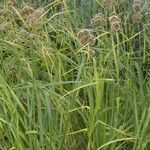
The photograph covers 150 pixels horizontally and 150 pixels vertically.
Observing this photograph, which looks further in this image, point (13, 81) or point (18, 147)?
point (13, 81)

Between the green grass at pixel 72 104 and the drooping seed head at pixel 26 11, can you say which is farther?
the drooping seed head at pixel 26 11

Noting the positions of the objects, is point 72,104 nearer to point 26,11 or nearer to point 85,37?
point 85,37

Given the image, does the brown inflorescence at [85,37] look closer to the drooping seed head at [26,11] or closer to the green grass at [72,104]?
the green grass at [72,104]

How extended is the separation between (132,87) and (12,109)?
59 cm


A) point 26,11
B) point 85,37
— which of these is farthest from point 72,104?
point 26,11

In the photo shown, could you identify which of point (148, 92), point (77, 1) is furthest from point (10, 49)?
point (77, 1)

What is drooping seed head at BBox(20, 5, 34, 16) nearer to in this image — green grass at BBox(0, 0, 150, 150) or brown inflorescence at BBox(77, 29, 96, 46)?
green grass at BBox(0, 0, 150, 150)

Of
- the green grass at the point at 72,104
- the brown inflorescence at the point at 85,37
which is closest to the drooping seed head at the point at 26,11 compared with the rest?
the green grass at the point at 72,104

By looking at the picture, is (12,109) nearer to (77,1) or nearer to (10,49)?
(10,49)

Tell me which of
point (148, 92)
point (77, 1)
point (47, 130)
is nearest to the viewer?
point (47, 130)

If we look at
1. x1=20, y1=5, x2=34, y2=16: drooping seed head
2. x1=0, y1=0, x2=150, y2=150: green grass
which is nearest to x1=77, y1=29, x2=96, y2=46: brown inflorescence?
x1=0, y1=0, x2=150, y2=150: green grass

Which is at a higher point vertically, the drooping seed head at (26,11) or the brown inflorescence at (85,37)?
the drooping seed head at (26,11)

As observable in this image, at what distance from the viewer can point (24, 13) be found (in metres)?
2.40

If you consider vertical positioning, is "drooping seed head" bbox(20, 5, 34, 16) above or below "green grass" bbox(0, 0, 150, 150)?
above
